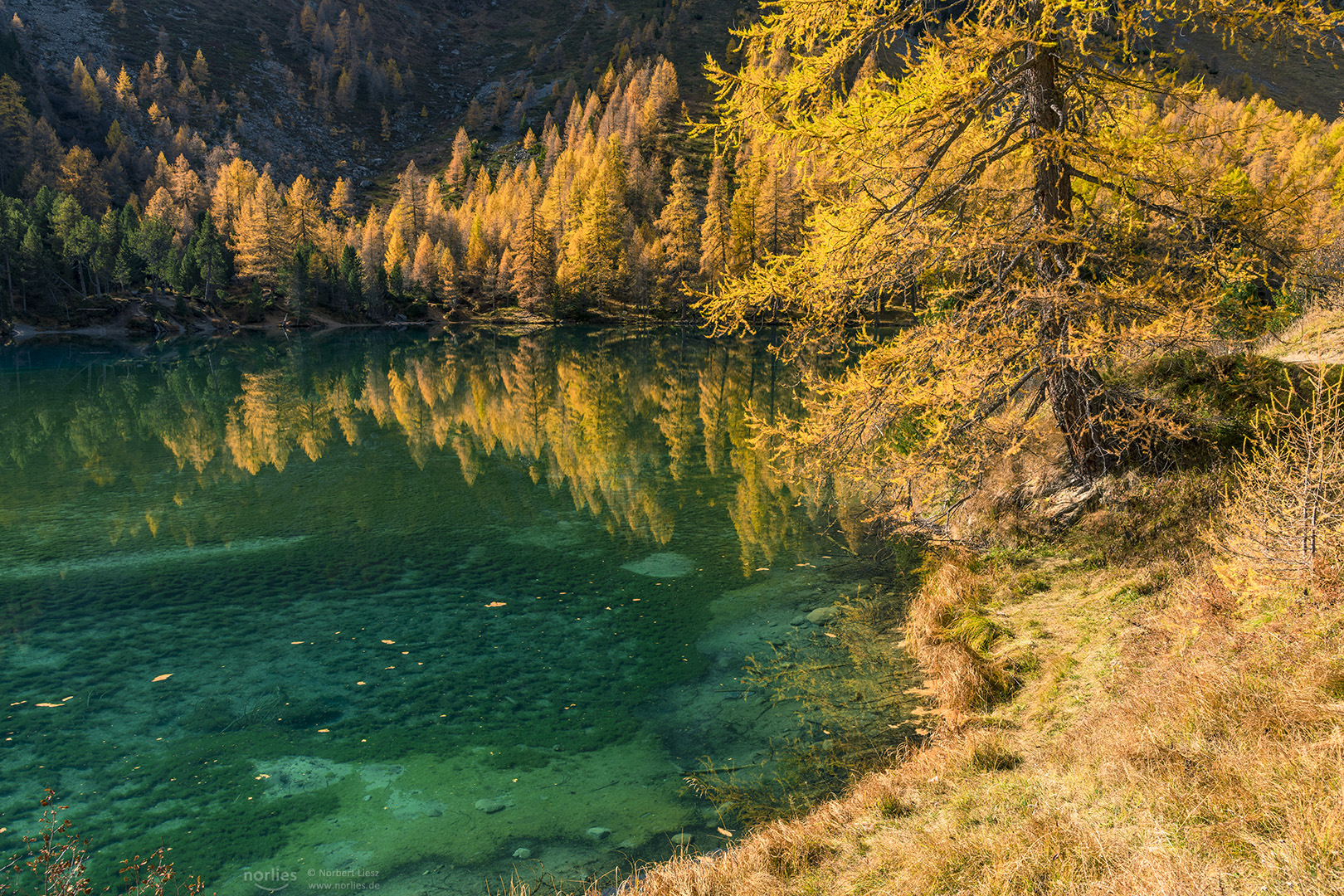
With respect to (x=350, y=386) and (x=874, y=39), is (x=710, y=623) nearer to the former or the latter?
(x=874, y=39)

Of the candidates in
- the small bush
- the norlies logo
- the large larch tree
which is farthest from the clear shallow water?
the large larch tree

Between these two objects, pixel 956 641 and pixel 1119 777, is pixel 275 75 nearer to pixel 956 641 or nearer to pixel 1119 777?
pixel 956 641

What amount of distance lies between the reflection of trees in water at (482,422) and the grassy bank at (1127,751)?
4.70 metres

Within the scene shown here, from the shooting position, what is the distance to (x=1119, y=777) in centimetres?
496

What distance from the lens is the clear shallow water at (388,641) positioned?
726 cm

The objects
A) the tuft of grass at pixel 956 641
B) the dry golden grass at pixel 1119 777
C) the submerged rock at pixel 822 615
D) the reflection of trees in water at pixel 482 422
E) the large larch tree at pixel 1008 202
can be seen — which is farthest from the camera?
the reflection of trees in water at pixel 482 422

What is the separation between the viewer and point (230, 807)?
7.48m

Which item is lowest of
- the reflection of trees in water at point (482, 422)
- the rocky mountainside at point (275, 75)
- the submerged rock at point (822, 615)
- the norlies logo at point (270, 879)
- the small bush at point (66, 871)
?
the submerged rock at point (822, 615)

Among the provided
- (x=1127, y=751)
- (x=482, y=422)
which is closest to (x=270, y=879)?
(x=1127, y=751)

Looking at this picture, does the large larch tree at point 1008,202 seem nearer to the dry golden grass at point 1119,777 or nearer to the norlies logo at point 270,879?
the dry golden grass at point 1119,777

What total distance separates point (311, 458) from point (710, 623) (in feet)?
56.4

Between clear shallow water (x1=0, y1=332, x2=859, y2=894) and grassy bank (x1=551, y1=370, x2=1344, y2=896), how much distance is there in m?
1.87

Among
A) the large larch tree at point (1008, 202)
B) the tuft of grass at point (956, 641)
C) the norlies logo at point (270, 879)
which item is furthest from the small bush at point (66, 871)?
the large larch tree at point (1008, 202)

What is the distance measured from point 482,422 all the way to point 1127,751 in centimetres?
2635
